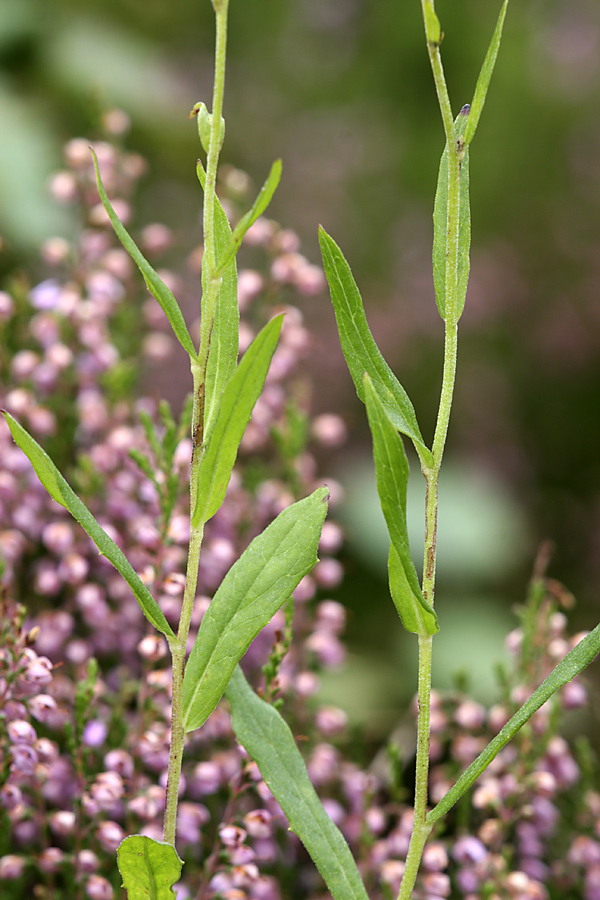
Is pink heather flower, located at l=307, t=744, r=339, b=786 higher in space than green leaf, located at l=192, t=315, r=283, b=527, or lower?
lower

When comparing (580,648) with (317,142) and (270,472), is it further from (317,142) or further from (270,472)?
(317,142)

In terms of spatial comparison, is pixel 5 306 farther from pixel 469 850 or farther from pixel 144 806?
pixel 469 850

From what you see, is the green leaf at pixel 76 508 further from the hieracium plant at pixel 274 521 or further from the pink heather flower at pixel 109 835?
the pink heather flower at pixel 109 835

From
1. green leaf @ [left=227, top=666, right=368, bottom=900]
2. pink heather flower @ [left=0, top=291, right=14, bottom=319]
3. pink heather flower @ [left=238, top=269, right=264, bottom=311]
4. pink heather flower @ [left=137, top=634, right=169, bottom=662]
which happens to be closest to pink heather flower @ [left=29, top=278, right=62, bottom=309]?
pink heather flower @ [left=0, top=291, right=14, bottom=319]

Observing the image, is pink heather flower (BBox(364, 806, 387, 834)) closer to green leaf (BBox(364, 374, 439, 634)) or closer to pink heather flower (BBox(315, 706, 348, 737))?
pink heather flower (BBox(315, 706, 348, 737))

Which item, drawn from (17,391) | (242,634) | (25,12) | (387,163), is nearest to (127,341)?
(17,391)
